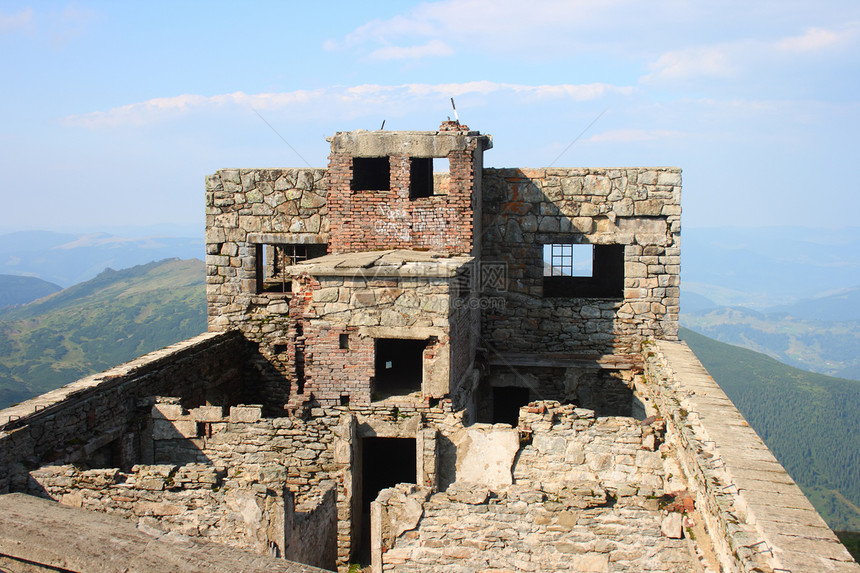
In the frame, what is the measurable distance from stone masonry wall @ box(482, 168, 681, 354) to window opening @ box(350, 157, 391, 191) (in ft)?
6.43

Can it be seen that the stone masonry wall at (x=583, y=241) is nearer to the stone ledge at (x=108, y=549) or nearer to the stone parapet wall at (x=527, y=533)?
the stone parapet wall at (x=527, y=533)

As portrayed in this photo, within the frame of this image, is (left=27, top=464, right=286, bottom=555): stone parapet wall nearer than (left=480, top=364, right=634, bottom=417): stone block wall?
Yes

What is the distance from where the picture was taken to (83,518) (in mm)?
7305

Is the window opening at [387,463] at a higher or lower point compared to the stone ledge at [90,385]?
lower

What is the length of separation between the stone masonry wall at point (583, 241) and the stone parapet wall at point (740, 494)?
348 centimetres

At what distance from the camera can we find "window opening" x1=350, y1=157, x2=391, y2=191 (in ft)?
43.3

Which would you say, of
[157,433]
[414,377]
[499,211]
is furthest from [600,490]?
[499,211]

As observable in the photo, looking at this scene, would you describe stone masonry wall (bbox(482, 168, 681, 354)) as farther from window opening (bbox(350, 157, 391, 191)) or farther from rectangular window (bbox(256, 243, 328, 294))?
rectangular window (bbox(256, 243, 328, 294))

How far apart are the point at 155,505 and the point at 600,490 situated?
4.93 metres

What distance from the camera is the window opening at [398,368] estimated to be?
423 inches

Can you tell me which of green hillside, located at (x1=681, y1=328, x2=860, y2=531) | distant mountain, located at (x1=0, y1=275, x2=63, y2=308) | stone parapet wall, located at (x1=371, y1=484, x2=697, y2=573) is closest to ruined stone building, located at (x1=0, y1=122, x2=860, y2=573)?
stone parapet wall, located at (x1=371, y1=484, x2=697, y2=573)

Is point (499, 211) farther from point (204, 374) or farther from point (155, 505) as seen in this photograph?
point (155, 505)

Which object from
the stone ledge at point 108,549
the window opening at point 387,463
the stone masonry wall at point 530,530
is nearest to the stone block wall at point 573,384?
the window opening at point 387,463

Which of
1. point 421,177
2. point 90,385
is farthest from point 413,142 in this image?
point 90,385
